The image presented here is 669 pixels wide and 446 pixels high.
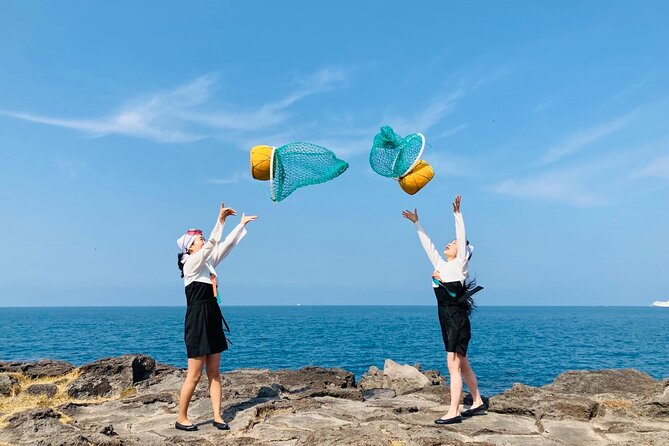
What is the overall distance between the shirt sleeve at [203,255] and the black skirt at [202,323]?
231mm

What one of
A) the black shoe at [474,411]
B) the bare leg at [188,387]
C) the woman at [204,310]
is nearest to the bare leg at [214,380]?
the woman at [204,310]

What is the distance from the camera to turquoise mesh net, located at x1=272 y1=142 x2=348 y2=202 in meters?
8.85

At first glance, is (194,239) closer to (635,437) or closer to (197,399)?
(197,399)

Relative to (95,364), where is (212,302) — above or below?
above

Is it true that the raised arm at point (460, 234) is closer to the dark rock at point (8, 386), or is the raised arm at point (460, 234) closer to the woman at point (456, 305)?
the woman at point (456, 305)

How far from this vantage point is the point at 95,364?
12.5 m

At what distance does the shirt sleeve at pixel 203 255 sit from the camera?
792 centimetres

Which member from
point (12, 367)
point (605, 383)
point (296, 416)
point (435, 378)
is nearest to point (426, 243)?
point (296, 416)

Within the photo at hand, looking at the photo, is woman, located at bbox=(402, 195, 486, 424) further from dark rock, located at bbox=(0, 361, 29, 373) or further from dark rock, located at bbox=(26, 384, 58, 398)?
dark rock, located at bbox=(0, 361, 29, 373)

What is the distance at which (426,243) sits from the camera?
28.7 ft

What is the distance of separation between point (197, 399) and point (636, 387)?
1062cm

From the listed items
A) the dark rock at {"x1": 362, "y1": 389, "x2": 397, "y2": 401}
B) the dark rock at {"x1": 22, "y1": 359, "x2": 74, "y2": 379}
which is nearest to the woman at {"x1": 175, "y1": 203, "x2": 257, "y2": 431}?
the dark rock at {"x1": 362, "y1": 389, "x2": 397, "y2": 401}

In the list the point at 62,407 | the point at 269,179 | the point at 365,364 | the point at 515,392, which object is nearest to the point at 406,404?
the point at 515,392

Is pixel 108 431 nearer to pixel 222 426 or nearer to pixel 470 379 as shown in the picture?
pixel 222 426
